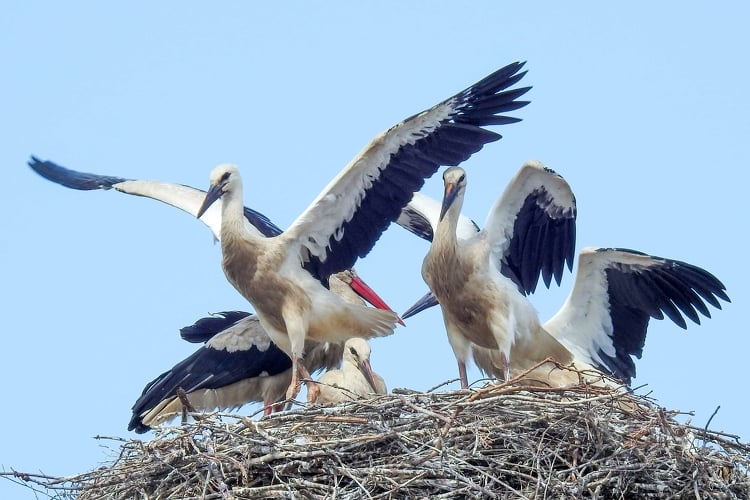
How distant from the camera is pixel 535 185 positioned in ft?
30.5

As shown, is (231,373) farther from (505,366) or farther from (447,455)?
(447,455)

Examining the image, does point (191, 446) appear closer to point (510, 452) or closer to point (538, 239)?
point (510, 452)

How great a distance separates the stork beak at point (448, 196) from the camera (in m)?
8.91

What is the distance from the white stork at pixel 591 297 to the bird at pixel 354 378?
0.66m

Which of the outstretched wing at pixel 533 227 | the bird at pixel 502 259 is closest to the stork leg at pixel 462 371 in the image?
the bird at pixel 502 259

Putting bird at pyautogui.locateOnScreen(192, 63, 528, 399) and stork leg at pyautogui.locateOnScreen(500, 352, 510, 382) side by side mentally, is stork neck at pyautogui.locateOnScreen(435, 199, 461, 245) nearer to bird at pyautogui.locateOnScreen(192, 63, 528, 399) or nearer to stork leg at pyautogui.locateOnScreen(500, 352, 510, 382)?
bird at pyautogui.locateOnScreen(192, 63, 528, 399)

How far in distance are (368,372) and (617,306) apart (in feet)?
5.20

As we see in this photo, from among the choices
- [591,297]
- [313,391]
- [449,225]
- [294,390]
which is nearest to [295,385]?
[294,390]

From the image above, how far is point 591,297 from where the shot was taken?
31.0 ft

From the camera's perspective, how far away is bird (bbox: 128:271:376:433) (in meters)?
9.93

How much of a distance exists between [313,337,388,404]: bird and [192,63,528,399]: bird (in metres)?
0.30

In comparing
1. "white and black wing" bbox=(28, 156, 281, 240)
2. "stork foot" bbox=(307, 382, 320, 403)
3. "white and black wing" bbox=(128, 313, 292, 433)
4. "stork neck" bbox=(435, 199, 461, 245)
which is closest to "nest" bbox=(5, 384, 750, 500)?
"stork foot" bbox=(307, 382, 320, 403)

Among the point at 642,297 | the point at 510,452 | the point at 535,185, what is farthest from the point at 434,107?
the point at 510,452

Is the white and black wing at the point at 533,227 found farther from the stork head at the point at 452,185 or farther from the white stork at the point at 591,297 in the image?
the stork head at the point at 452,185
